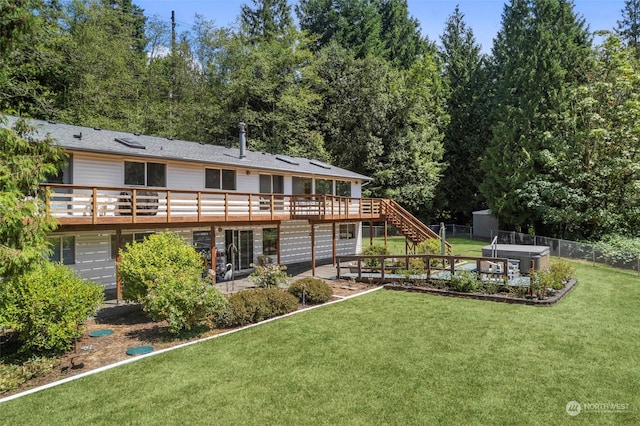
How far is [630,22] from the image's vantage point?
154 ft

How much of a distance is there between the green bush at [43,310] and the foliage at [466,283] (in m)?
11.1

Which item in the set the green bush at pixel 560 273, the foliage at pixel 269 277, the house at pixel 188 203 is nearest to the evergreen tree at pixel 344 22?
the house at pixel 188 203

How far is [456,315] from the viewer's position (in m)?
11.0

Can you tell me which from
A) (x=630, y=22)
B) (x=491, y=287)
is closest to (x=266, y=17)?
(x=491, y=287)

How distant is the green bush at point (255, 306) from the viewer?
1046 cm

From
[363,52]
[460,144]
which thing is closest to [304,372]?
[460,144]

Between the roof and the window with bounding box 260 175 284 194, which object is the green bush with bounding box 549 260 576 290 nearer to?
the roof

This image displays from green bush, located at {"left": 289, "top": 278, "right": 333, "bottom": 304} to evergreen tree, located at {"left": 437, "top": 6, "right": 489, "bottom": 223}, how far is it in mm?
30188

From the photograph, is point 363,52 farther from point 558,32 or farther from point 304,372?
point 304,372

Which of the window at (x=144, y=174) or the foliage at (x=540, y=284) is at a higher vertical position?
the window at (x=144, y=174)

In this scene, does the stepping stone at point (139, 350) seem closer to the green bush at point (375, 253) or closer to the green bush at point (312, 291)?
the green bush at point (312, 291)

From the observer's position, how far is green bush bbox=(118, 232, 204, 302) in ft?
34.4

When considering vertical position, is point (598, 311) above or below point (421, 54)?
below

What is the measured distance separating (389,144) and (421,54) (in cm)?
2108
